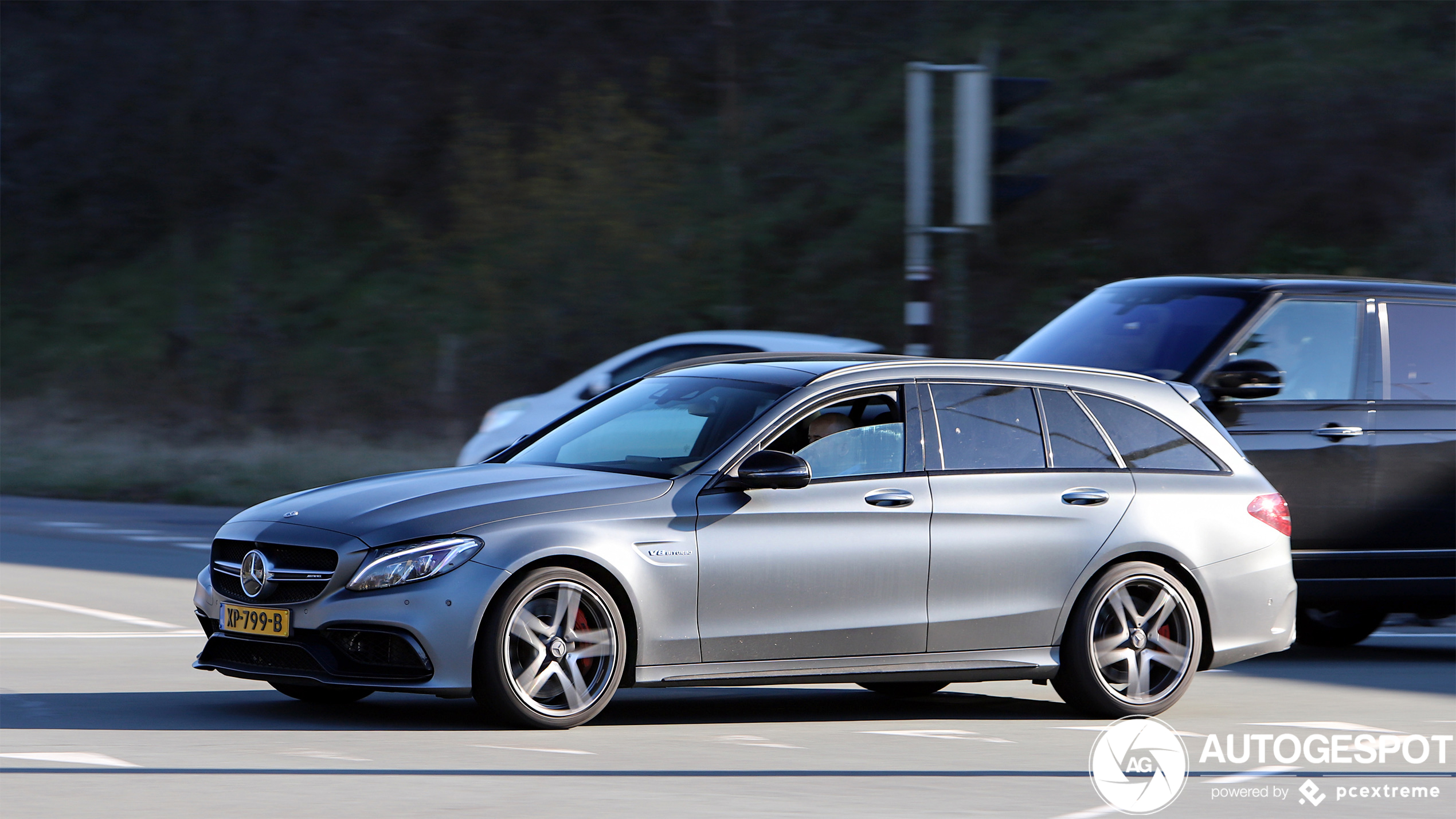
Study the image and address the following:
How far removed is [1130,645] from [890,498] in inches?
53.4

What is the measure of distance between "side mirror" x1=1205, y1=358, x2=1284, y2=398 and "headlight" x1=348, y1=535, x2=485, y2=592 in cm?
465

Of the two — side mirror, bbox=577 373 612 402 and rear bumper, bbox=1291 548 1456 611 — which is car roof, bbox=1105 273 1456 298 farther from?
side mirror, bbox=577 373 612 402

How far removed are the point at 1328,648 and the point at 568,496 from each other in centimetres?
610

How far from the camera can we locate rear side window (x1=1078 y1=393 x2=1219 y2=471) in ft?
28.7

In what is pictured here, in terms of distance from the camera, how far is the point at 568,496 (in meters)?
7.51

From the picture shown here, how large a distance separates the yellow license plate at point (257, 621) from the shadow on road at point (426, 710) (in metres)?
0.37

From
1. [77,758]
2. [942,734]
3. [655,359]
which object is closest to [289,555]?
[77,758]

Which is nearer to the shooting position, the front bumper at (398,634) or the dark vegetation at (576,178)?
the front bumper at (398,634)

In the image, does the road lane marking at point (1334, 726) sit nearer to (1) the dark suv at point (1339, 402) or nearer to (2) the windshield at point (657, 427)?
(1) the dark suv at point (1339, 402)

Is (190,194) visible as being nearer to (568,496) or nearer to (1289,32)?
(1289,32)

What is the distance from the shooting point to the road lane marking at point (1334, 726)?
27.0ft

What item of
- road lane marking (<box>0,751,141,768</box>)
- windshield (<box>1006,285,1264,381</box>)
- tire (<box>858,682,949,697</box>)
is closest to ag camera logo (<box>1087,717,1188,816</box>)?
tire (<box>858,682,949,697</box>)

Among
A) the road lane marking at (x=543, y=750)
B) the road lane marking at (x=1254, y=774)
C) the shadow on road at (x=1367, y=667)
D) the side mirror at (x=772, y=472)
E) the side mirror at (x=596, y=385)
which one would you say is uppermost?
the side mirror at (x=596, y=385)

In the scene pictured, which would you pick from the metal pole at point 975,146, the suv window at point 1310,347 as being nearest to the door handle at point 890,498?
the suv window at point 1310,347
